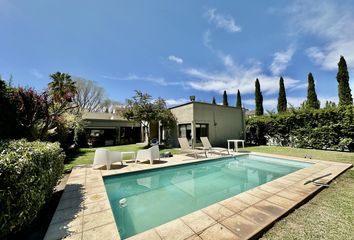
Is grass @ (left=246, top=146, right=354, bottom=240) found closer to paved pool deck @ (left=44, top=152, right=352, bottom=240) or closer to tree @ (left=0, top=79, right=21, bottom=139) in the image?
paved pool deck @ (left=44, top=152, right=352, bottom=240)

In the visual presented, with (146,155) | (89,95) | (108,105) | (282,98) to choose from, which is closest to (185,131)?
(146,155)

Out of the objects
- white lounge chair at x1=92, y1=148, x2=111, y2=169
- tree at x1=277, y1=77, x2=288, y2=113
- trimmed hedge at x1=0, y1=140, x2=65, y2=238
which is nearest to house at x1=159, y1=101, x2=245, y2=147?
tree at x1=277, y1=77, x2=288, y2=113

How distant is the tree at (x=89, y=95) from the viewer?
3441cm

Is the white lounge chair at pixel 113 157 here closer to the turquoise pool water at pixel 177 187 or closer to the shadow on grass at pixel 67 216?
the turquoise pool water at pixel 177 187

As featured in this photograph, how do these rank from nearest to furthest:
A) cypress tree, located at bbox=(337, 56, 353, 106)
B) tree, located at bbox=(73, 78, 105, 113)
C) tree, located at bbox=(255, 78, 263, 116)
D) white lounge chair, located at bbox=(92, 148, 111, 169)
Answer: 1. white lounge chair, located at bbox=(92, 148, 111, 169)
2. cypress tree, located at bbox=(337, 56, 353, 106)
3. tree, located at bbox=(255, 78, 263, 116)
4. tree, located at bbox=(73, 78, 105, 113)

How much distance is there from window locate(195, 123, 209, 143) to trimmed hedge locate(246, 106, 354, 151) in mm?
6842

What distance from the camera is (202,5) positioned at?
9.41 metres

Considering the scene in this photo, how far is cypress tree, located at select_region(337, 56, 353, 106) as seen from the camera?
17234 millimetres

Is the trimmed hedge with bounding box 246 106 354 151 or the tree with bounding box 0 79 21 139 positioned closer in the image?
the tree with bounding box 0 79 21 139

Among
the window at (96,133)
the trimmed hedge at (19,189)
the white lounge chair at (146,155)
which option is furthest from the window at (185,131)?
the trimmed hedge at (19,189)

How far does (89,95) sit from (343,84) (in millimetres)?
41961

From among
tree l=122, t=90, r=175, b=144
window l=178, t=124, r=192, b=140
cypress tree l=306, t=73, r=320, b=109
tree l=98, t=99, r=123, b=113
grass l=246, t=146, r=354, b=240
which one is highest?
tree l=98, t=99, r=123, b=113

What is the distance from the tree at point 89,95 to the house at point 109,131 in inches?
539

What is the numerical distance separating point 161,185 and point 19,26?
12.1 m
